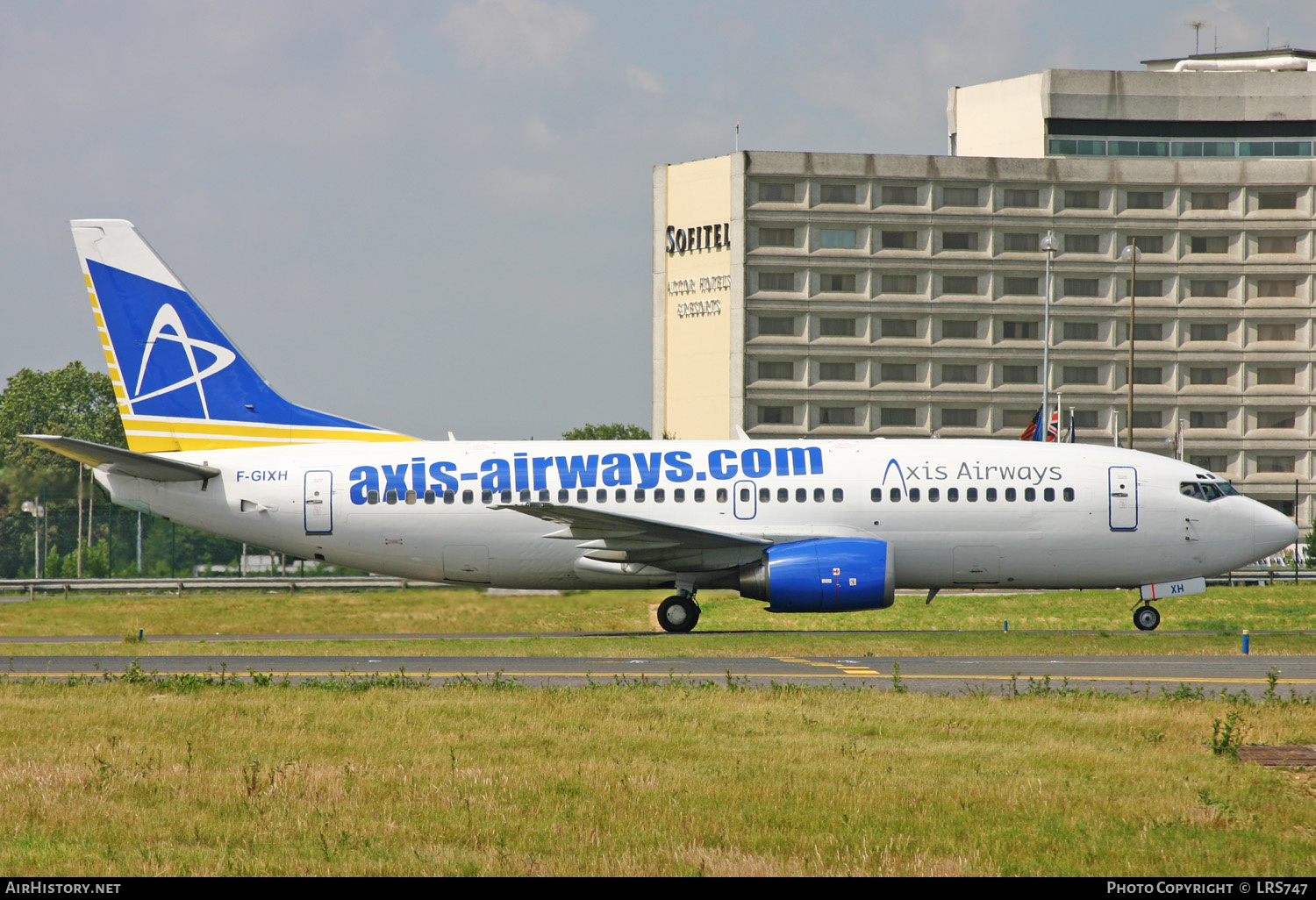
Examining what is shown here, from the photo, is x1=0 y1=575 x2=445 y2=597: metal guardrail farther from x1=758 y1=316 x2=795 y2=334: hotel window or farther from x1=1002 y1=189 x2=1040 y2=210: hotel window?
x1=1002 y1=189 x2=1040 y2=210: hotel window

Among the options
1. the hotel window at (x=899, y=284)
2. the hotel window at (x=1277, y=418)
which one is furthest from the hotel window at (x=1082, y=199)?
the hotel window at (x=1277, y=418)

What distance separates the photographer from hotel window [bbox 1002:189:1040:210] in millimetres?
107812

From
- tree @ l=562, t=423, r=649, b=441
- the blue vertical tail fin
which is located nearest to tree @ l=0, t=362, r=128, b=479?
tree @ l=562, t=423, r=649, b=441

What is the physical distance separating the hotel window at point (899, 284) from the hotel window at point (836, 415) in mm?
9997

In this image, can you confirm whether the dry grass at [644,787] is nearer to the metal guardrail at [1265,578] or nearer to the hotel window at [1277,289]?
the metal guardrail at [1265,578]

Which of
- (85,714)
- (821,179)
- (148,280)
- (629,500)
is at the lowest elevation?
(85,714)

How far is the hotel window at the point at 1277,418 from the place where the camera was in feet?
355

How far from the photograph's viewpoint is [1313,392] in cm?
10775

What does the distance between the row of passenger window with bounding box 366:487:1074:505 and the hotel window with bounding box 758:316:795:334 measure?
78186 millimetres

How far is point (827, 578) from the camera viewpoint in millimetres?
27312

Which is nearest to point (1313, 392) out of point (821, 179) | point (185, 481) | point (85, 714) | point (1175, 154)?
point (1175, 154)
